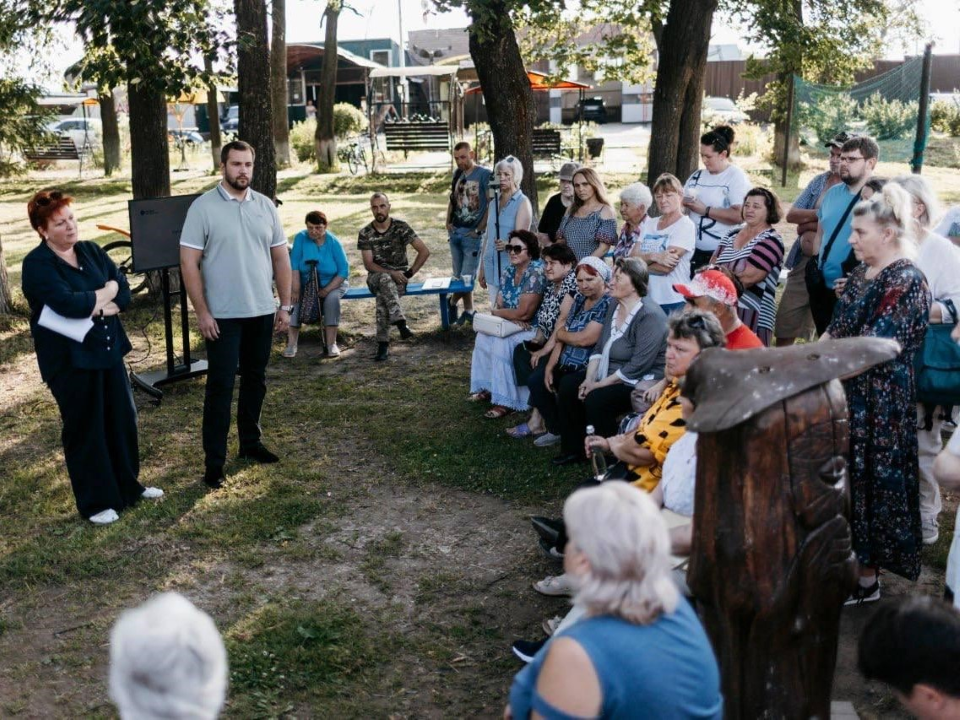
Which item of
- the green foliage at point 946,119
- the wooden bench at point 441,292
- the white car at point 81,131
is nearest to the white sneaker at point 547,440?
the wooden bench at point 441,292

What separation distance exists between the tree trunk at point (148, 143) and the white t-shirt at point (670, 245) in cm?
567

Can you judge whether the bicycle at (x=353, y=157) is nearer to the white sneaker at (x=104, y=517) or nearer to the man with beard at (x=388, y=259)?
the man with beard at (x=388, y=259)

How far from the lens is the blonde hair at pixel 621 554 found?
207 centimetres

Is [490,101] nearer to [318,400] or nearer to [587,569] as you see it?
[318,400]

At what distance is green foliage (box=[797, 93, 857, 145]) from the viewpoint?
54.2 feet

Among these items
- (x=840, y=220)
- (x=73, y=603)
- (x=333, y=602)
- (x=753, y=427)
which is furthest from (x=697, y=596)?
(x=840, y=220)

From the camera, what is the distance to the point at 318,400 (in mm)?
7547

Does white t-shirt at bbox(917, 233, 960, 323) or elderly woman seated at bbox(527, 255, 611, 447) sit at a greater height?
white t-shirt at bbox(917, 233, 960, 323)

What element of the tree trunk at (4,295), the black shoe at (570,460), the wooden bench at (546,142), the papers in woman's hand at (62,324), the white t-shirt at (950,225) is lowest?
the black shoe at (570,460)

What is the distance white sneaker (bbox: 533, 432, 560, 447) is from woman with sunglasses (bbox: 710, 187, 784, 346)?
55.0 inches

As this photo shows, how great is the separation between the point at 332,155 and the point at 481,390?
18269mm

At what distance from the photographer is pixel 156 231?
7.36m

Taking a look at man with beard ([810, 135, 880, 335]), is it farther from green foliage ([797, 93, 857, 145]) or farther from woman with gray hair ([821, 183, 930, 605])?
green foliage ([797, 93, 857, 145])

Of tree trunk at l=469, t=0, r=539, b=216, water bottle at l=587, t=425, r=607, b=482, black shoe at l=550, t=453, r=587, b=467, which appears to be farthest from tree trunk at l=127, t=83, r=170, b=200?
water bottle at l=587, t=425, r=607, b=482
